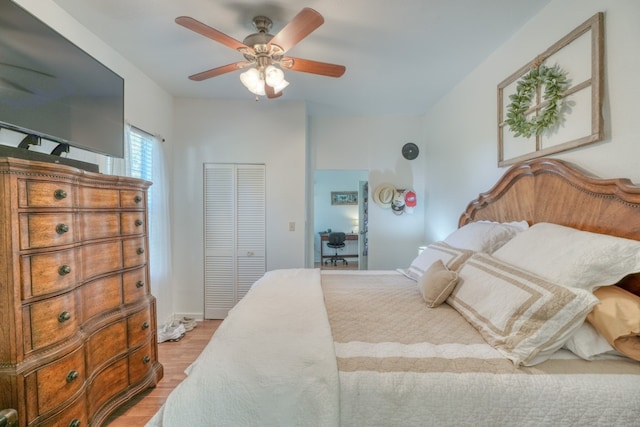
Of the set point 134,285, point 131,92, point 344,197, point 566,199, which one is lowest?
point 134,285

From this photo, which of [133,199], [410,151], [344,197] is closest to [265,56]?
[133,199]

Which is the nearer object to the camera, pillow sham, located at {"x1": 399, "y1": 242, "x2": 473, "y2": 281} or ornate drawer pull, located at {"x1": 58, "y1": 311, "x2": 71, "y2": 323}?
ornate drawer pull, located at {"x1": 58, "y1": 311, "x2": 71, "y2": 323}

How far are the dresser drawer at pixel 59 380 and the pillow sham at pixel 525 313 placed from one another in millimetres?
1923

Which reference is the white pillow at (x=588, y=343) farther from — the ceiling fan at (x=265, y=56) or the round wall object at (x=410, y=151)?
the round wall object at (x=410, y=151)

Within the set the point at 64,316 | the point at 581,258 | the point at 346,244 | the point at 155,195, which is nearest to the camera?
the point at 581,258

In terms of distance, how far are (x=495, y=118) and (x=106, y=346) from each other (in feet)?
10.6

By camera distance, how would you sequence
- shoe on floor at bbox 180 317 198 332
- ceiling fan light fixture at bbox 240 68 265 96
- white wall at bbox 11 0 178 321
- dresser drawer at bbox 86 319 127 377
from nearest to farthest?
1. dresser drawer at bbox 86 319 127 377
2. white wall at bbox 11 0 178 321
3. ceiling fan light fixture at bbox 240 68 265 96
4. shoe on floor at bbox 180 317 198 332

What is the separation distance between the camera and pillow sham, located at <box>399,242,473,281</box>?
5.86 feet

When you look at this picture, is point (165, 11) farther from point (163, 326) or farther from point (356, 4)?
point (163, 326)

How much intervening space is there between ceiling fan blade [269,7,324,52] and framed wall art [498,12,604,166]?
142 centimetres

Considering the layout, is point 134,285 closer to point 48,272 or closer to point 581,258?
point 48,272

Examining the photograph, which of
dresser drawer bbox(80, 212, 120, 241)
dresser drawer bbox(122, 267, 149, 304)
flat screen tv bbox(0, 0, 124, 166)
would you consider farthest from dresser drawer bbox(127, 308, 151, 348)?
flat screen tv bbox(0, 0, 124, 166)

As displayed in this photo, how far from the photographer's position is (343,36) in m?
2.01

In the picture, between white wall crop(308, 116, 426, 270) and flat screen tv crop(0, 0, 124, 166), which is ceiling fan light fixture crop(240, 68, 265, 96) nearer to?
flat screen tv crop(0, 0, 124, 166)
